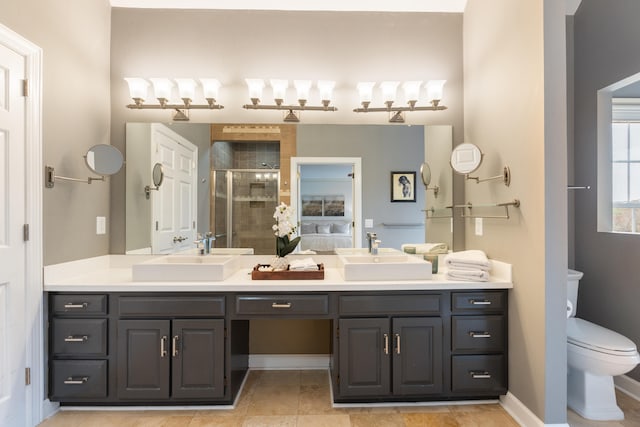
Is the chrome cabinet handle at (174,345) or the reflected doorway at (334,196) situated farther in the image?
the reflected doorway at (334,196)

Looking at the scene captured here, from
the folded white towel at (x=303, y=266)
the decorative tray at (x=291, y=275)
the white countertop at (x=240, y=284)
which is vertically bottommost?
the white countertop at (x=240, y=284)

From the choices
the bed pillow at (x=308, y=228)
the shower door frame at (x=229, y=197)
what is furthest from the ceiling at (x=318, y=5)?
the bed pillow at (x=308, y=228)

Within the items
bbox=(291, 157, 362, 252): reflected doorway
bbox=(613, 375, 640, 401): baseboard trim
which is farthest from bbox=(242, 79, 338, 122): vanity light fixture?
bbox=(613, 375, 640, 401): baseboard trim

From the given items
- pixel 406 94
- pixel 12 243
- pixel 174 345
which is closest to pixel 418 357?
pixel 174 345

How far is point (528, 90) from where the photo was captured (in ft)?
6.04

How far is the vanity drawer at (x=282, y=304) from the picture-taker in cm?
196

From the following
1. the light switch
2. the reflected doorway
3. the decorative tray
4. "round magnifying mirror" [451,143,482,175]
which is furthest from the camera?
the reflected doorway

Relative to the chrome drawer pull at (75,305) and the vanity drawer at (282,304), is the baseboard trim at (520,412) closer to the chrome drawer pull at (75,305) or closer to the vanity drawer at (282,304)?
the vanity drawer at (282,304)

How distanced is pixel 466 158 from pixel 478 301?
974 millimetres

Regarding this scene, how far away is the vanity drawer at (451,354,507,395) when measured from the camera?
2018 mm

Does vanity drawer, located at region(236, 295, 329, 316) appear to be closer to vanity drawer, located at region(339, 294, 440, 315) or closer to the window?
vanity drawer, located at region(339, 294, 440, 315)

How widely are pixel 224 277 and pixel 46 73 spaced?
160 cm

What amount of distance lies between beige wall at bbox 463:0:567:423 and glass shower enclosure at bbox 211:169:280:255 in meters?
1.61

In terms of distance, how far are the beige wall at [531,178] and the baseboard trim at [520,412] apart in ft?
0.11
